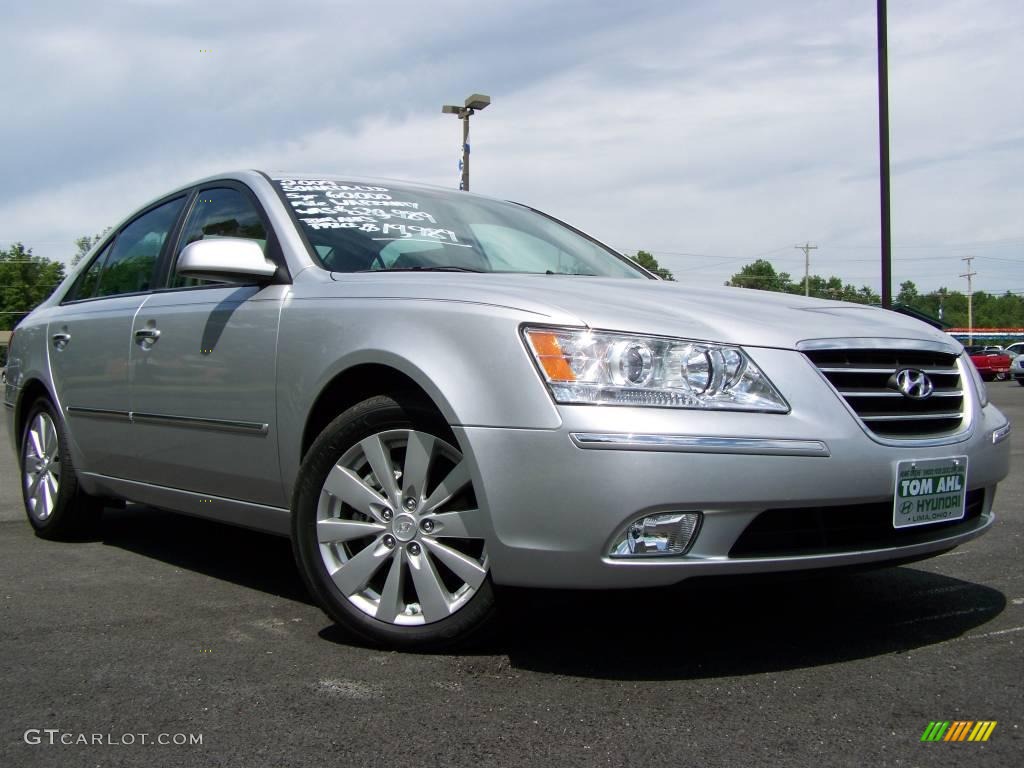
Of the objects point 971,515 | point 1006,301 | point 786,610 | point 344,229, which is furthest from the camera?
point 1006,301

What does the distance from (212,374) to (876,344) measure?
2.27 m

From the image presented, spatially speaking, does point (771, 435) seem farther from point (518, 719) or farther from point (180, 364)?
point (180, 364)

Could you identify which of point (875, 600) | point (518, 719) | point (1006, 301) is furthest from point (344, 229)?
point (1006, 301)

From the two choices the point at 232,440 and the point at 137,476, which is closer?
the point at 232,440

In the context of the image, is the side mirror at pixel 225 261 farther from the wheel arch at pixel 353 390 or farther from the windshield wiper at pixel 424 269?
the wheel arch at pixel 353 390

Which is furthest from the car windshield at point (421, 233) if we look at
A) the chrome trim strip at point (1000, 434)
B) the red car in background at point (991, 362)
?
the red car in background at point (991, 362)

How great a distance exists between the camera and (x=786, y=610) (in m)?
3.55

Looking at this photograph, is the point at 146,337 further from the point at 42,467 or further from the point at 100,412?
the point at 42,467

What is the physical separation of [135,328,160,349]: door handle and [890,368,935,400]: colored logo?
9.01ft

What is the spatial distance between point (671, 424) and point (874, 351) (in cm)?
77

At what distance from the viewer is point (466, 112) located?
778 inches

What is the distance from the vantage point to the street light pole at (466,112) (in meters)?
19.3

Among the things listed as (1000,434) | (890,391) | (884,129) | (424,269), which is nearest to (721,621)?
(890,391)

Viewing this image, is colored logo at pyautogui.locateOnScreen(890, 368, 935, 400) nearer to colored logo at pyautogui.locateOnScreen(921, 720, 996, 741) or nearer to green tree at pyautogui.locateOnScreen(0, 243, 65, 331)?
colored logo at pyautogui.locateOnScreen(921, 720, 996, 741)
